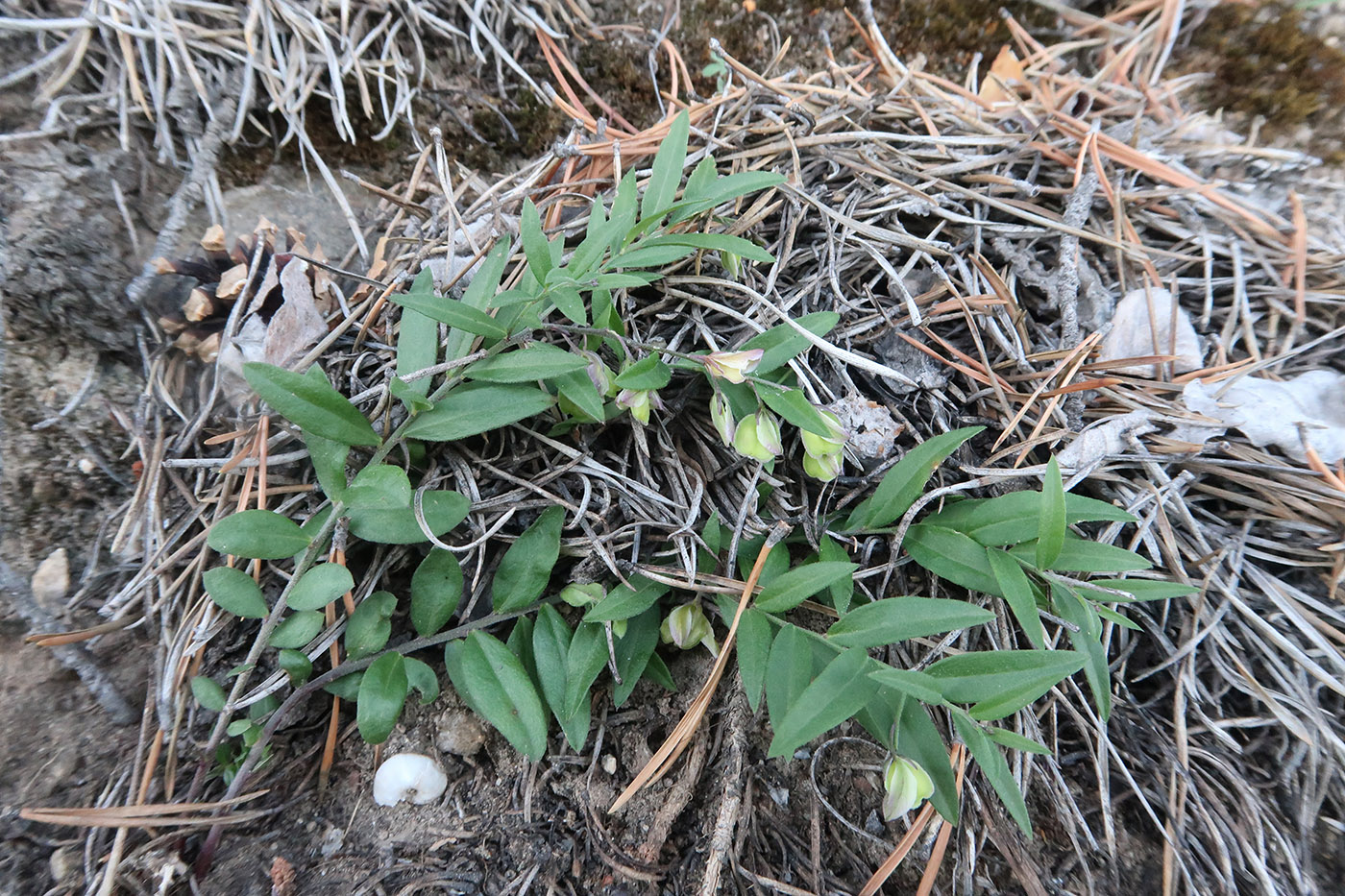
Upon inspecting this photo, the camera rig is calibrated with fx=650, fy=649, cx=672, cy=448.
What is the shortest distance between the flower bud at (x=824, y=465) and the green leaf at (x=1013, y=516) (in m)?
0.21

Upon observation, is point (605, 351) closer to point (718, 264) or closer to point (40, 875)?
point (718, 264)

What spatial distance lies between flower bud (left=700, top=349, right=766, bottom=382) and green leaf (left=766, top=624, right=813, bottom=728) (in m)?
0.45

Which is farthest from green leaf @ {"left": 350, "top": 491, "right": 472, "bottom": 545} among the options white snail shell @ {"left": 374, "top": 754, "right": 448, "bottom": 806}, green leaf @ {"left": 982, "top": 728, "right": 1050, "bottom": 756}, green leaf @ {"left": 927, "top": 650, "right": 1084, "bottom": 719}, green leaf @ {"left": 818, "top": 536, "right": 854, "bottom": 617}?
green leaf @ {"left": 982, "top": 728, "right": 1050, "bottom": 756}

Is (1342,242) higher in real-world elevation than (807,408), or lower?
higher

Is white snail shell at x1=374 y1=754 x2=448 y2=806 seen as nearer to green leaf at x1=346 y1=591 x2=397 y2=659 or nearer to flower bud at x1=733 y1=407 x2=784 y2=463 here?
green leaf at x1=346 y1=591 x2=397 y2=659

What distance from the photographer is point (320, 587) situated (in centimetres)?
114

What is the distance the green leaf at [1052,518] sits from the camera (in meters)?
1.04

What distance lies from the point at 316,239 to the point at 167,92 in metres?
0.47

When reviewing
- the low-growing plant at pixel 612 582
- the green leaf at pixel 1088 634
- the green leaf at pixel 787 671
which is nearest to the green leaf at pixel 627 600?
the low-growing plant at pixel 612 582

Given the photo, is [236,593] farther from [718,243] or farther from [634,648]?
[718,243]

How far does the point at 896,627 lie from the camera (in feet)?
3.44

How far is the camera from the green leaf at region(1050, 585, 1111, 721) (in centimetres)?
110

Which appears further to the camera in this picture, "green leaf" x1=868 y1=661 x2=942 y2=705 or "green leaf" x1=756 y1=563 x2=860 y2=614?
"green leaf" x1=756 y1=563 x2=860 y2=614

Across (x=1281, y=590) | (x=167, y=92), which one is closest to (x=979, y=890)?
(x=1281, y=590)
